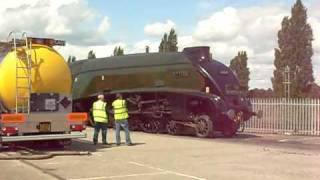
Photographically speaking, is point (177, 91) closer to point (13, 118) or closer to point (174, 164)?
point (13, 118)

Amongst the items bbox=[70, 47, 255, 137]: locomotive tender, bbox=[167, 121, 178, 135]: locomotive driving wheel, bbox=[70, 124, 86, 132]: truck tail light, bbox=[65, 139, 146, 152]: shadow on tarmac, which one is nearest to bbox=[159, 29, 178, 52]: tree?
bbox=[70, 47, 255, 137]: locomotive tender

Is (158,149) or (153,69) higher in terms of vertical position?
(153,69)

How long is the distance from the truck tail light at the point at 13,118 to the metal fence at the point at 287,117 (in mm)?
14524

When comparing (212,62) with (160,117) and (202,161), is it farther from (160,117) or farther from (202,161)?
(202,161)

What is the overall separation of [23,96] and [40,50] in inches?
55.8

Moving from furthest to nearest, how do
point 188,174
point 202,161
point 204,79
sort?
point 204,79, point 202,161, point 188,174

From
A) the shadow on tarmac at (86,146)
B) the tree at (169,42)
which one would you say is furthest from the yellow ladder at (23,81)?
the tree at (169,42)

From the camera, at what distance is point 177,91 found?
25.4m

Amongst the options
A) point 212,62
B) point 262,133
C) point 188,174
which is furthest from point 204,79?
point 188,174

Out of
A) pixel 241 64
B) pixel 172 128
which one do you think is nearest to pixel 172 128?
pixel 172 128

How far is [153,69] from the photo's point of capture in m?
26.6

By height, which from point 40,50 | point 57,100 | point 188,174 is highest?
point 40,50

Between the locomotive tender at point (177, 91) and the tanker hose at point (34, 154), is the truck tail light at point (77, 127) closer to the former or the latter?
the tanker hose at point (34, 154)

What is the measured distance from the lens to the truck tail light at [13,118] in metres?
16.2
